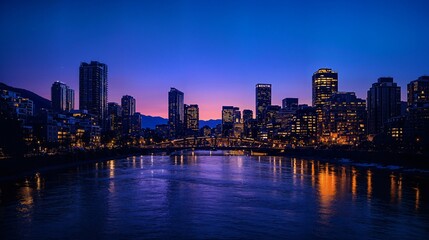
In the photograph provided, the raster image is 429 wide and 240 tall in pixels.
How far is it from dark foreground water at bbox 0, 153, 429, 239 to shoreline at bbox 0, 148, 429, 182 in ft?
27.7

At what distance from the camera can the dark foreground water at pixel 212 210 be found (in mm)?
28031

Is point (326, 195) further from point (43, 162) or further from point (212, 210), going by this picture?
point (43, 162)

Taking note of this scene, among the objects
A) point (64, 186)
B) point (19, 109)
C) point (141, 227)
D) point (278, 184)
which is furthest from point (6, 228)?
point (19, 109)

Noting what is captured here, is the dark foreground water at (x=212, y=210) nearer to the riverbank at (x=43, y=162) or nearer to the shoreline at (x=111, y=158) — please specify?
the riverbank at (x=43, y=162)

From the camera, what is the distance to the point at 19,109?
404ft

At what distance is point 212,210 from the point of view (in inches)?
1411

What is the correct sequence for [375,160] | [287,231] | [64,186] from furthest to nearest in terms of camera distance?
1. [375,160]
2. [64,186]
3. [287,231]

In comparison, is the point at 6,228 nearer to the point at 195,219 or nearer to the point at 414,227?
the point at 195,219

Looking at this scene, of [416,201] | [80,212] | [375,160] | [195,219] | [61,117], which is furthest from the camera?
[61,117]

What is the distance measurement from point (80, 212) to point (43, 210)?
3310 millimetres

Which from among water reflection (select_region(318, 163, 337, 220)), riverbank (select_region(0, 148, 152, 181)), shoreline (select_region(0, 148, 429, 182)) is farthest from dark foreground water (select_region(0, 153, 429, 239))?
shoreline (select_region(0, 148, 429, 182))

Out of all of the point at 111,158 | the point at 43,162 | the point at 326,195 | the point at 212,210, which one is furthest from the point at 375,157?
the point at 212,210

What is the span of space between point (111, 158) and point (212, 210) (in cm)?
A: 8879

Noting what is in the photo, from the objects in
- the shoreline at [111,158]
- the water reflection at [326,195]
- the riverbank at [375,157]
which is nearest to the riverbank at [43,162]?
the shoreline at [111,158]
